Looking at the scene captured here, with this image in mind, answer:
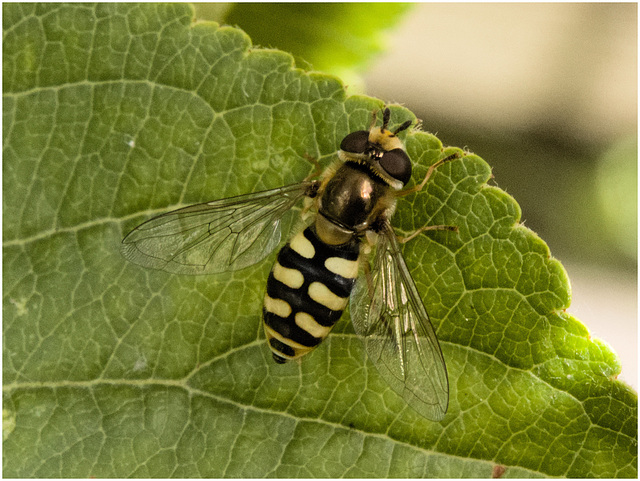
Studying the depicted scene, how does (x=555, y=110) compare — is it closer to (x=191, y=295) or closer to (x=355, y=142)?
(x=355, y=142)

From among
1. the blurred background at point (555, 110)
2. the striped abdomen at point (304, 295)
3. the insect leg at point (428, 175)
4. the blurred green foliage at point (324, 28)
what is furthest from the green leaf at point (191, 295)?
the blurred background at point (555, 110)

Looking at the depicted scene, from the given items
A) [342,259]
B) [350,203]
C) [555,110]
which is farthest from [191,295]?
[555,110]

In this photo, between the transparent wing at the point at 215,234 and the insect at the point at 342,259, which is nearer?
the insect at the point at 342,259

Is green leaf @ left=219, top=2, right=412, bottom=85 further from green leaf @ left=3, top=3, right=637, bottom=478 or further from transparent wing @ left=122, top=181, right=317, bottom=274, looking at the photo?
transparent wing @ left=122, top=181, right=317, bottom=274

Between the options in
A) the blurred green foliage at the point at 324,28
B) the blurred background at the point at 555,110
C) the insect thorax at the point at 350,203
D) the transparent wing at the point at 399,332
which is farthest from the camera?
the blurred background at the point at 555,110

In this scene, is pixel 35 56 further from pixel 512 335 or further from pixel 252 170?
pixel 512 335

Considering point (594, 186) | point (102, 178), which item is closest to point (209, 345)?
point (102, 178)

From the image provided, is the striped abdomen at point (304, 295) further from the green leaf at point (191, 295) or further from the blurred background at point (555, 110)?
the blurred background at point (555, 110)

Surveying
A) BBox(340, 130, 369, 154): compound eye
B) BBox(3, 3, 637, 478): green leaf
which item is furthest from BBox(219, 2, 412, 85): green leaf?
BBox(340, 130, 369, 154): compound eye
